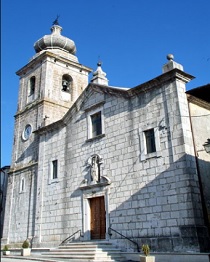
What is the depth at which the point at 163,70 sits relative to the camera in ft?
45.6

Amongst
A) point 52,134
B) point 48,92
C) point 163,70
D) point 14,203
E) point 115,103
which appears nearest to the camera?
point 163,70

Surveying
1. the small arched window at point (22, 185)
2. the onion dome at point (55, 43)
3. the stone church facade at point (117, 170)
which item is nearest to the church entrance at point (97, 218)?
the stone church facade at point (117, 170)

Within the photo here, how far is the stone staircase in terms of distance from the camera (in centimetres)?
1244

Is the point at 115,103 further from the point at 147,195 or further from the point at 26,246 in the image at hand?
the point at 26,246

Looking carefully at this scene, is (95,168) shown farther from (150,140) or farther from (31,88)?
(31,88)

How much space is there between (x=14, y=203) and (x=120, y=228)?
9.59 m

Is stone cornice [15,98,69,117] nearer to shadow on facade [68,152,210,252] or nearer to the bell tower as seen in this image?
the bell tower

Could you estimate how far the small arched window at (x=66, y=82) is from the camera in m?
23.9

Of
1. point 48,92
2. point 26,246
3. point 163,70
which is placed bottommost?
point 26,246

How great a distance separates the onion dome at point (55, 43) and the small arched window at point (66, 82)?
2.76 metres

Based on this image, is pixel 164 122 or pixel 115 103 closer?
pixel 164 122

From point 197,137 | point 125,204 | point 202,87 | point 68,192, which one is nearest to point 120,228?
point 125,204

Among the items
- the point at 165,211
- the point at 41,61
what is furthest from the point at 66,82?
the point at 165,211

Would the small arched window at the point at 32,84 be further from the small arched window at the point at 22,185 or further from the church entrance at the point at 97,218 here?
the church entrance at the point at 97,218
